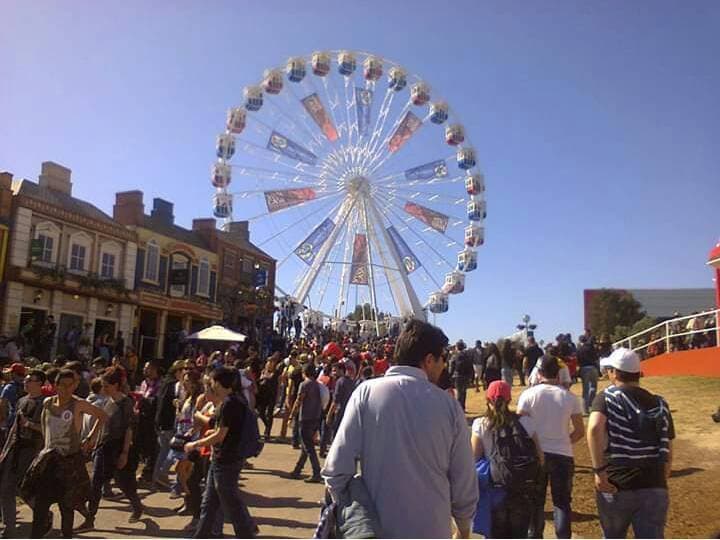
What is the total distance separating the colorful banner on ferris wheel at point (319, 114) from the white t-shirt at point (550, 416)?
30807 mm

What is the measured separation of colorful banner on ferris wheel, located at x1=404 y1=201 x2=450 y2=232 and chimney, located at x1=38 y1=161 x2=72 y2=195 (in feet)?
55.4

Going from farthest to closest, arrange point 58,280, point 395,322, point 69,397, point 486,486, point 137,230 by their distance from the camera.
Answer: point 395,322, point 137,230, point 58,280, point 69,397, point 486,486

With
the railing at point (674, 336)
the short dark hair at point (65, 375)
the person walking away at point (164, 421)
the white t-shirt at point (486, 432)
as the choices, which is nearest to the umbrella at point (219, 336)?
the person walking away at point (164, 421)

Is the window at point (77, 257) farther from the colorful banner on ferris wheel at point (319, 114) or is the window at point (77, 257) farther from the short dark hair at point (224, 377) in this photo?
the short dark hair at point (224, 377)

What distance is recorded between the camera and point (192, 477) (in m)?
6.82

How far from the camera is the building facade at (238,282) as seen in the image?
33594 mm

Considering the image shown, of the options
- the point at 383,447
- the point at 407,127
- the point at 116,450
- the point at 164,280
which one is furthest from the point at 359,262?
the point at 383,447

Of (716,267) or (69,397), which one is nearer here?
(69,397)

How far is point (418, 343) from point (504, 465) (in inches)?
78.2

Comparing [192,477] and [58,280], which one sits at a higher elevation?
[58,280]

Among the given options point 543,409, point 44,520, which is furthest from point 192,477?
point 543,409

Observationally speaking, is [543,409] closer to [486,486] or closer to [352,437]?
[486,486]

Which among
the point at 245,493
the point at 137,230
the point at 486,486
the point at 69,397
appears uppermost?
the point at 137,230

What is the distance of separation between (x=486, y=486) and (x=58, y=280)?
23.4 metres
